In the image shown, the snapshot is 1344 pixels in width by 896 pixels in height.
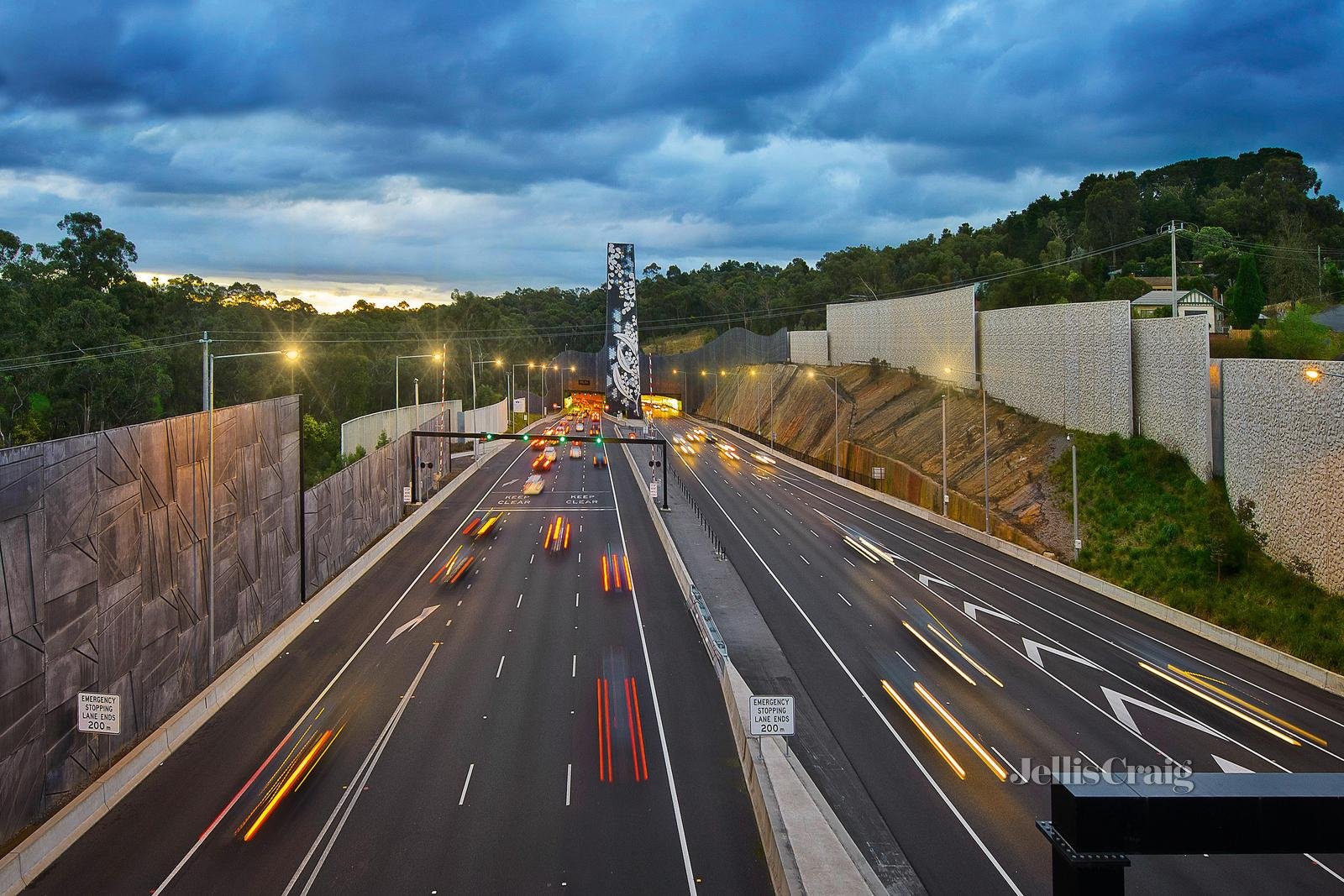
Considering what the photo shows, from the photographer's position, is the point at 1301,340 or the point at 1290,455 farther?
the point at 1301,340

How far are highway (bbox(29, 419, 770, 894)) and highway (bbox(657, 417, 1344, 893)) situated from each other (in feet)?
12.1

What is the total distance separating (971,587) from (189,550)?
31.3 metres

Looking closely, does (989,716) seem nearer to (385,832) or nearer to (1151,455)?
(385,832)

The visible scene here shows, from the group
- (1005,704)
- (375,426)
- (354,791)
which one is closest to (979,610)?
(1005,704)

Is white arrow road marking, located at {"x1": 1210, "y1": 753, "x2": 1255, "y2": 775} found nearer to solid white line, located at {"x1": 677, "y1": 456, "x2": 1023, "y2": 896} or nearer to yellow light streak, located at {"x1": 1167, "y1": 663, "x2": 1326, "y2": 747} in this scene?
yellow light streak, located at {"x1": 1167, "y1": 663, "x2": 1326, "y2": 747}

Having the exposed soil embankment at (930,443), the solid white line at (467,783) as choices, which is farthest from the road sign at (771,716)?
the exposed soil embankment at (930,443)

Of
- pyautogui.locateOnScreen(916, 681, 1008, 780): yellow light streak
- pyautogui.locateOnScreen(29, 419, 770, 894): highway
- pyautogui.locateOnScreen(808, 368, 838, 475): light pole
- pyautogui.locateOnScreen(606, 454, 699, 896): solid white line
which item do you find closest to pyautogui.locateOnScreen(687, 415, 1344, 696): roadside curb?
pyautogui.locateOnScreen(808, 368, 838, 475): light pole

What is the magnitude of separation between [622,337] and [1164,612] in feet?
487

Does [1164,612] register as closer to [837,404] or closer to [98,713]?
[98,713]

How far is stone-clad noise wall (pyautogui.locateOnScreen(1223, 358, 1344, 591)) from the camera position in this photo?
3341 centimetres

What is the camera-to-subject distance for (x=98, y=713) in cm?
2002

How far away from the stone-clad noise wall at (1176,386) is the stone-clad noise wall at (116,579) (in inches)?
1661

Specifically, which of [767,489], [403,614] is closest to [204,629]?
[403,614]

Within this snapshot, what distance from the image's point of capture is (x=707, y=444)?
12044cm
